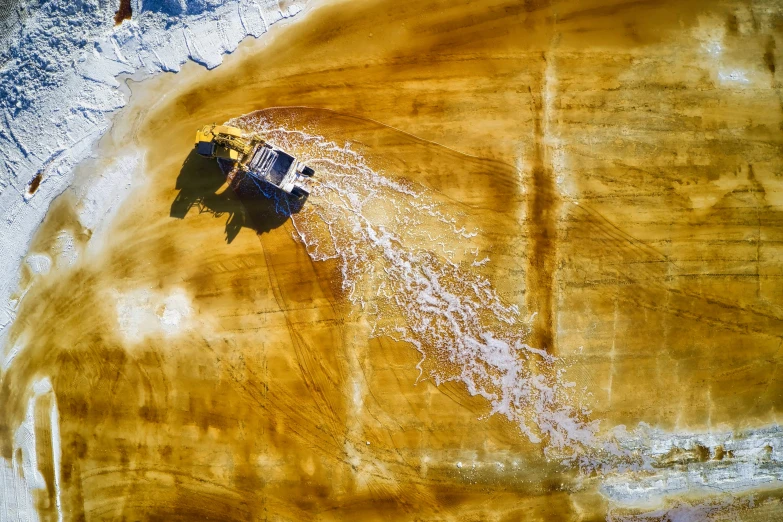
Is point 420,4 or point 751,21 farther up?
point 420,4

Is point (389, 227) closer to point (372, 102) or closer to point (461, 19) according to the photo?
point (372, 102)

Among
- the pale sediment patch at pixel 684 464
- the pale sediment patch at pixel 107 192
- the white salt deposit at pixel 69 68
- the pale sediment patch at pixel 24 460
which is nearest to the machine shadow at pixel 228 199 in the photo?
the pale sediment patch at pixel 107 192

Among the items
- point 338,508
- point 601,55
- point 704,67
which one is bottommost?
point 338,508

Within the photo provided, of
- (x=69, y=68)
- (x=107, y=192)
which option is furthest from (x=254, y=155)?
(x=69, y=68)

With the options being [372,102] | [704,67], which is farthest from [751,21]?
[372,102]

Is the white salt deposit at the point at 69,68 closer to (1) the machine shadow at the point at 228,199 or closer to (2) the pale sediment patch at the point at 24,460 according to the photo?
(2) the pale sediment patch at the point at 24,460

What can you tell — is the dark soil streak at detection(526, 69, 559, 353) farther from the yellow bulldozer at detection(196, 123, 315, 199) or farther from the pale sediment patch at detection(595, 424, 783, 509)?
the yellow bulldozer at detection(196, 123, 315, 199)
